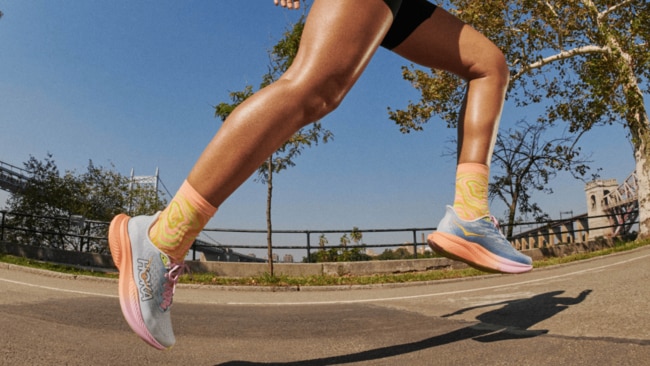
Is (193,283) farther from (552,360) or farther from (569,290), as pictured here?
(552,360)

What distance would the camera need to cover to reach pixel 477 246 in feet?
6.57

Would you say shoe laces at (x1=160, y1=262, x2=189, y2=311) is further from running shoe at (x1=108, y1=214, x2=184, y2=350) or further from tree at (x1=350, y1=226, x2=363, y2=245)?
tree at (x1=350, y1=226, x2=363, y2=245)

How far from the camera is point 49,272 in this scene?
33.3ft

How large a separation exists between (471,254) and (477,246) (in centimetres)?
5

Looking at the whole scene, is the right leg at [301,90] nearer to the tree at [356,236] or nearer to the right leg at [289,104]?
the right leg at [289,104]

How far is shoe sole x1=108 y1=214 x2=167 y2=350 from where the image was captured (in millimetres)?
1663

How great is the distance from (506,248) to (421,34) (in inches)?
41.1

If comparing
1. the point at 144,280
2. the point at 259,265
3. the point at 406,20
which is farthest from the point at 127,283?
the point at 259,265

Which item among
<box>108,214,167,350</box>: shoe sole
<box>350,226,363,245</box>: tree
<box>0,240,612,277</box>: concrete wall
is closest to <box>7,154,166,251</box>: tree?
<box>0,240,612,277</box>: concrete wall

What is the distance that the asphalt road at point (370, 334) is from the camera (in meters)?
2.32

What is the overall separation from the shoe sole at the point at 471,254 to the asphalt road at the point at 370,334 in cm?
51

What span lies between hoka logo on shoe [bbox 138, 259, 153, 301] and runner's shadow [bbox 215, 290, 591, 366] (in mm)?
858

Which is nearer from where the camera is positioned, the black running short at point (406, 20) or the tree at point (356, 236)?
the black running short at point (406, 20)

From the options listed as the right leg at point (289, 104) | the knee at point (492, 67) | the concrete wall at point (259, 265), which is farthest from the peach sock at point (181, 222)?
the concrete wall at point (259, 265)
